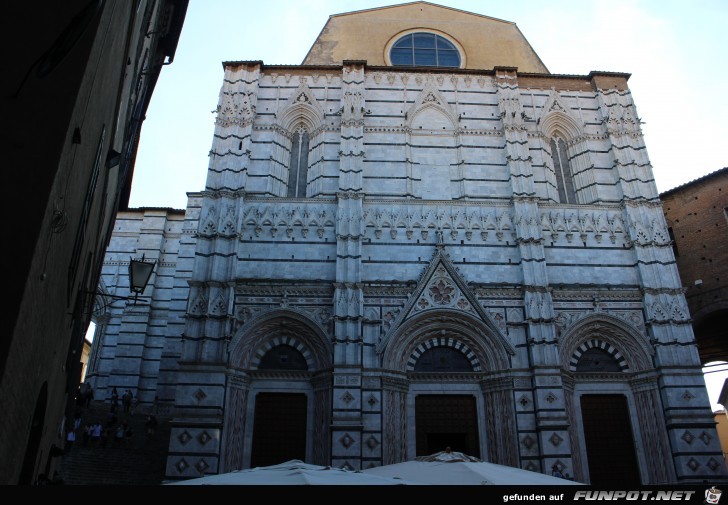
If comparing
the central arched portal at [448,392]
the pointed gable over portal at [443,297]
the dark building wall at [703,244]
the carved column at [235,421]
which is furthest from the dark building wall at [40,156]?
the dark building wall at [703,244]

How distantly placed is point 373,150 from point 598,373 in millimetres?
10398

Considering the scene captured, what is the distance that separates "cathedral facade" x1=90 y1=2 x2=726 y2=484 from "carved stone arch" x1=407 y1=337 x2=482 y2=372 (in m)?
0.08

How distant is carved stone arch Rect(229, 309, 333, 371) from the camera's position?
17.4 metres

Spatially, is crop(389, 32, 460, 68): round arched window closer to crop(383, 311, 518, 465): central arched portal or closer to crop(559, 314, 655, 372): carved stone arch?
crop(383, 311, 518, 465): central arched portal

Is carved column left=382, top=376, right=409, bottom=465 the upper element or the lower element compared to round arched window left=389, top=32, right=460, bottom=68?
lower

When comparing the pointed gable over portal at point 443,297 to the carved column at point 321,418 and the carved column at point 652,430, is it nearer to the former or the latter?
the carved column at point 321,418

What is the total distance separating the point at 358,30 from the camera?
2616 centimetres

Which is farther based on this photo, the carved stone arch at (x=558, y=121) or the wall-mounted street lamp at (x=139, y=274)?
the carved stone arch at (x=558, y=121)

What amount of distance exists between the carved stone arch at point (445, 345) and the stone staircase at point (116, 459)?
7799 millimetres

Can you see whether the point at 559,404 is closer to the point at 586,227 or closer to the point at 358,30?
the point at 586,227

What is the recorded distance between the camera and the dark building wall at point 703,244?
21.6 meters

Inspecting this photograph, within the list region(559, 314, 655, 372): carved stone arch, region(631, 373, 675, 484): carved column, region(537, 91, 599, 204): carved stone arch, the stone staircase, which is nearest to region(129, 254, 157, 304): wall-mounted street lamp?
the stone staircase

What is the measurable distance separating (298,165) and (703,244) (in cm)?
1553

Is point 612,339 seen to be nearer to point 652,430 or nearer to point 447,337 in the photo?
point 652,430
